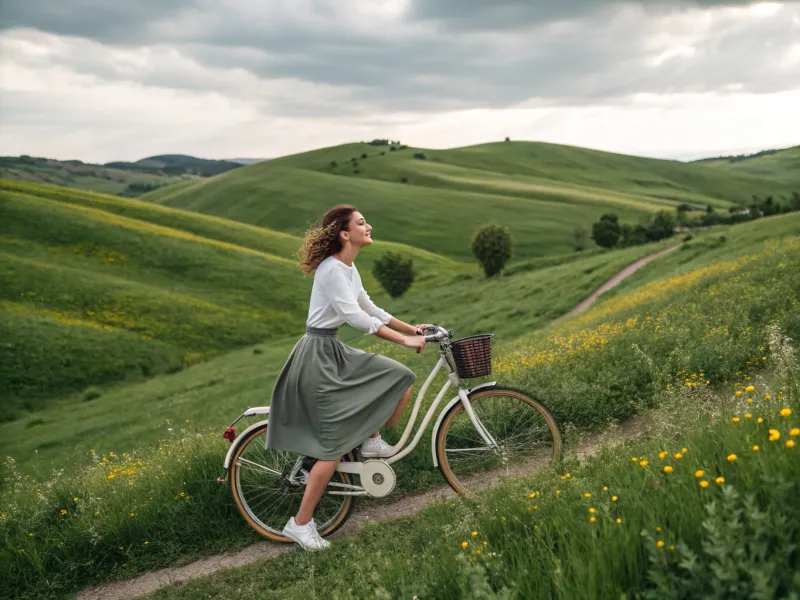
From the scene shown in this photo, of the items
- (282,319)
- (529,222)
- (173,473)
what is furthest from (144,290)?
(529,222)

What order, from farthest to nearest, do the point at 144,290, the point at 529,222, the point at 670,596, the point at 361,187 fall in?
the point at 361,187, the point at 529,222, the point at 144,290, the point at 670,596

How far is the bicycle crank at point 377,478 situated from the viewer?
5.39 metres

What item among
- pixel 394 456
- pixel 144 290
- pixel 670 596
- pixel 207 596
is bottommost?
pixel 144 290

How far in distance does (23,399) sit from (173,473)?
34.6 metres

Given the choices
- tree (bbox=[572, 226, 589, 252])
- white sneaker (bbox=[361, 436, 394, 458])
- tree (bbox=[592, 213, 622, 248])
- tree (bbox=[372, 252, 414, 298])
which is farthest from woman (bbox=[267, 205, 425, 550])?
tree (bbox=[572, 226, 589, 252])

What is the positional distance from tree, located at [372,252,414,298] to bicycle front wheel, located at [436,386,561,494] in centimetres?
5064

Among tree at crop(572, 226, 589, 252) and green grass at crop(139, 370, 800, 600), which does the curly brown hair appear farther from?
tree at crop(572, 226, 589, 252)

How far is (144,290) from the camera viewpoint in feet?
163

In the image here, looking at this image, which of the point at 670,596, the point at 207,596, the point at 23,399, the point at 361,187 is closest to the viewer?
the point at 670,596

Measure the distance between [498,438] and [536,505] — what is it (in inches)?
71.5

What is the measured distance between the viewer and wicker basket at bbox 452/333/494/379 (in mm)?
5109

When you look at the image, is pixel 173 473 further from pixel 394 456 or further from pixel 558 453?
pixel 558 453

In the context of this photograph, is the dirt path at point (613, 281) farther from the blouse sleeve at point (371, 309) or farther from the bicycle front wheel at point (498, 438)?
the blouse sleeve at point (371, 309)

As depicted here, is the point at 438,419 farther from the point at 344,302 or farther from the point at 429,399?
the point at 429,399
